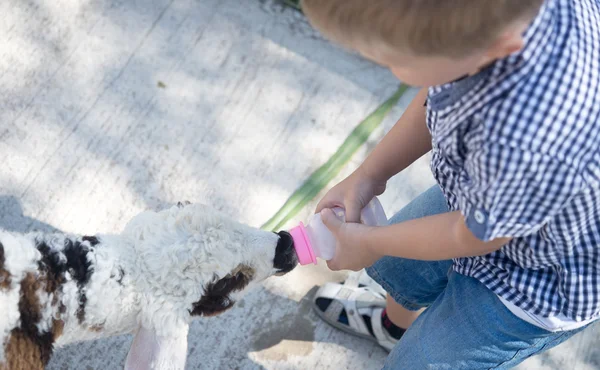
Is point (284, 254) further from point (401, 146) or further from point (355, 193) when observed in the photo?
point (401, 146)

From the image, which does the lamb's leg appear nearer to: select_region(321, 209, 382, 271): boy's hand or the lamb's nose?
the lamb's nose

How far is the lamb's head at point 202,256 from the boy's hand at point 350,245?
298 millimetres

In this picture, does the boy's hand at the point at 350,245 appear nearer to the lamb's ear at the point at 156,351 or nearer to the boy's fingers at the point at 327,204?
the boy's fingers at the point at 327,204

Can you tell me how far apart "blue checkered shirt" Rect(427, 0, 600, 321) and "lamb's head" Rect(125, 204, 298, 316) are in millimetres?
958

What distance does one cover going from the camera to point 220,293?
233 cm

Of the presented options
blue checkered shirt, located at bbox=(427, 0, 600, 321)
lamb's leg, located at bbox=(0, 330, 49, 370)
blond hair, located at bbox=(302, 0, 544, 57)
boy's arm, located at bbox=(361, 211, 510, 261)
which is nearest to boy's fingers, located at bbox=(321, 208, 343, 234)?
boy's arm, located at bbox=(361, 211, 510, 261)

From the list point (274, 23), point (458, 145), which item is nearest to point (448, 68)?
point (458, 145)

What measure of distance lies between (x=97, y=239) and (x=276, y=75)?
175 cm

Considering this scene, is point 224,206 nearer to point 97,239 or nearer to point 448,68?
point 97,239

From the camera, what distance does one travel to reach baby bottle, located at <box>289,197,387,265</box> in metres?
2.32

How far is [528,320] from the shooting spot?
6.31 feet

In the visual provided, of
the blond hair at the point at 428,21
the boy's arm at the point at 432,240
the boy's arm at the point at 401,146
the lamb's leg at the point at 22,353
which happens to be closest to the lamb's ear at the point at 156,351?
the lamb's leg at the point at 22,353

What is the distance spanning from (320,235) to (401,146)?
17.8 inches

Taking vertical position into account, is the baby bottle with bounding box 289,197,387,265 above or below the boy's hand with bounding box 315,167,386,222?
below
